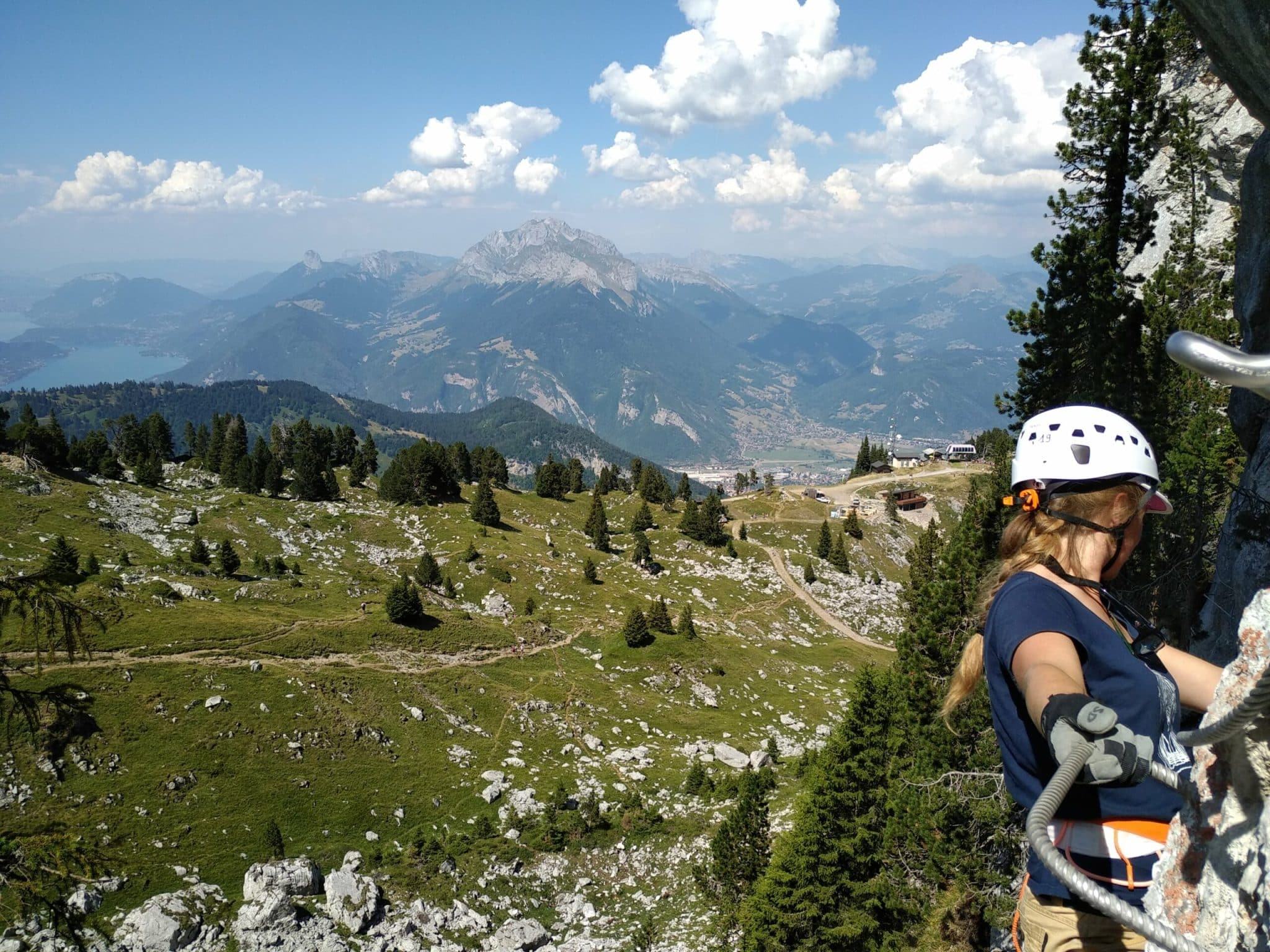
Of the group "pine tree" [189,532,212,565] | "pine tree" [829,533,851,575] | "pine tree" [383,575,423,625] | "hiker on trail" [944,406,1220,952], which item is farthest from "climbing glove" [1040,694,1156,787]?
"pine tree" [829,533,851,575]

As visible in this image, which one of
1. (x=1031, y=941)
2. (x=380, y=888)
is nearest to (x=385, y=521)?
(x=380, y=888)

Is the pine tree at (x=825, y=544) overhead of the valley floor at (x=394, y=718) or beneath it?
beneath

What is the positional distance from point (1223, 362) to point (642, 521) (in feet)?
262

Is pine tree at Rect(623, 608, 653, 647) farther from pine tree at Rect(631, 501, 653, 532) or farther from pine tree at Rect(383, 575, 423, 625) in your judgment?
pine tree at Rect(631, 501, 653, 532)

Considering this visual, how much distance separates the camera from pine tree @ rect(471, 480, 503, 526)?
241ft

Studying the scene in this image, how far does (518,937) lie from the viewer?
22938 millimetres

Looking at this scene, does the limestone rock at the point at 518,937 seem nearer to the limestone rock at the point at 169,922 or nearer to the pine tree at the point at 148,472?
the limestone rock at the point at 169,922

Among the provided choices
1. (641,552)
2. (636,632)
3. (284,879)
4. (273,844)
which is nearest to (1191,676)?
(284,879)

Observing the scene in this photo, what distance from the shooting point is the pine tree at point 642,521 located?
268ft

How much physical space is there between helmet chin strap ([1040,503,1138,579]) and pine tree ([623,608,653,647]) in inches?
1814

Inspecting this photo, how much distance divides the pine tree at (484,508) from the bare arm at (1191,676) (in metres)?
71.8

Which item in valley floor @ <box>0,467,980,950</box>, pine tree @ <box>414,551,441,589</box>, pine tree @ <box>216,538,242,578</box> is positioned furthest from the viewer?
pine tree @ <box>414,551,441,589</box>

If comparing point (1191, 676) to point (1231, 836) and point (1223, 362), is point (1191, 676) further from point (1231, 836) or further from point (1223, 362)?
point (1223, 362)

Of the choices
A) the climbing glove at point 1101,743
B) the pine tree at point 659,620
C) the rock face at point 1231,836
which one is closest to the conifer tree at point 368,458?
the pine tree at point 659,620
